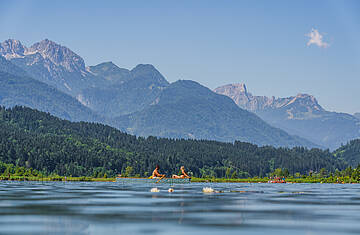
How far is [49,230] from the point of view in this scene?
47906 mm

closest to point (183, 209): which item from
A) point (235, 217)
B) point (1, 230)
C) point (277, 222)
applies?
point (235, 217)

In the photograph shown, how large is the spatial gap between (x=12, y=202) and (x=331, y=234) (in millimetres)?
42303

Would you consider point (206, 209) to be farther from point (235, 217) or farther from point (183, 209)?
point (235, 217)

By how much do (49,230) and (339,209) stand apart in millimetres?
36468

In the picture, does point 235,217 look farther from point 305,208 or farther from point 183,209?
point 305,208

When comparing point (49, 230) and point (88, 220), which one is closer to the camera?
point (49, 230)

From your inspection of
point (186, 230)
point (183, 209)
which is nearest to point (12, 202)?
point (183, 209)

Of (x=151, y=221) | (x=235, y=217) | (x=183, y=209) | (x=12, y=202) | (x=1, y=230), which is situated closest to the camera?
(x=1, y=230)

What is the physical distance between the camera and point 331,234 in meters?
47.7

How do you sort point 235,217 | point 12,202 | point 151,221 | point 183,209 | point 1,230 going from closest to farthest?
point 1,230 → point 151,221 → point 235,217 → point 183,209 → point 12,202

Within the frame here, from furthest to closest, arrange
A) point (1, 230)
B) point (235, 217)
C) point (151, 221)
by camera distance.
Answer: point (235, 217), point (151, 221), point (1, 230)

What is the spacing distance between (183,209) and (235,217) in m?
9.42

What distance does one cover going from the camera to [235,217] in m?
58.4

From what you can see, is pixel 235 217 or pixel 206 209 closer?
pixel 235 217
